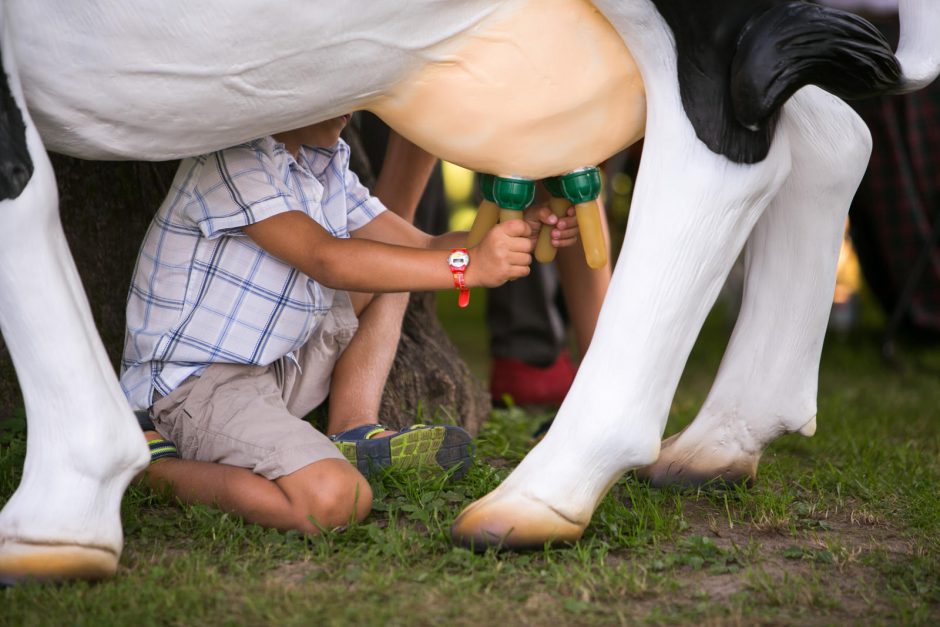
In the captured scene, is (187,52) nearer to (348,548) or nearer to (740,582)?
(348,548)

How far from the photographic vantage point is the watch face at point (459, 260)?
5.16ft

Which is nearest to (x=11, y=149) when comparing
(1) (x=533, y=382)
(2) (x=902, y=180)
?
(1) (x=533, y=382)

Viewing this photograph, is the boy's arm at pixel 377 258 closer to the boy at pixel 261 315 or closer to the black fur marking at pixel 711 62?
the boy at pixel 261 315

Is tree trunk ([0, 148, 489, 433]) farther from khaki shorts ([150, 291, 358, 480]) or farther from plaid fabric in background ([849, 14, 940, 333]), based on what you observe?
plaid fabric in background ([849, 14, 940, 333])

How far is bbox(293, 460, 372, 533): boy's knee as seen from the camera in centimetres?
154

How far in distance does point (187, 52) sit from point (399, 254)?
17.9 inches

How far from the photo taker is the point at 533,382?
294 cm

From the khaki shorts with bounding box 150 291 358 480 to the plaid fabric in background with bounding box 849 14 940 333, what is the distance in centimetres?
296

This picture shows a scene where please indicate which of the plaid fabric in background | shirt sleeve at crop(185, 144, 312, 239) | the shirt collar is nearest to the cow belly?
shirt sleeve at crop(185, 144, 312, 239)

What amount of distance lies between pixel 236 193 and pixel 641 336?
2.29 ft

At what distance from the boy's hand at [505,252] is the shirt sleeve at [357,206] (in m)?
0.46

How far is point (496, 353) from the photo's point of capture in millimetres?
3004

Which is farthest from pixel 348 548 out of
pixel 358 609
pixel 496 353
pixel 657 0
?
pixel 496 353

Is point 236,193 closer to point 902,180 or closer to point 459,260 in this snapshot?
point 459,260
